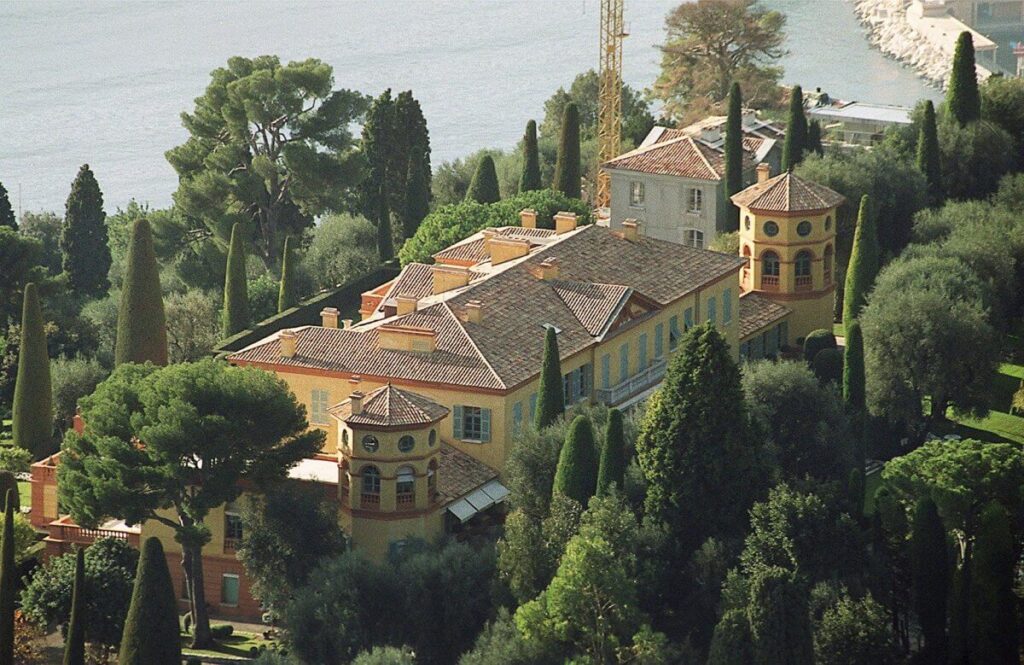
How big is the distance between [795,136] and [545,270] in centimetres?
1947

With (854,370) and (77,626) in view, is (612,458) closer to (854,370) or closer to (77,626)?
(854,370)

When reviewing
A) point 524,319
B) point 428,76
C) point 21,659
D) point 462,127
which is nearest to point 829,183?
point 524,319

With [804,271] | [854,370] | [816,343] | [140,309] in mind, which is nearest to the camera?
[854,370]

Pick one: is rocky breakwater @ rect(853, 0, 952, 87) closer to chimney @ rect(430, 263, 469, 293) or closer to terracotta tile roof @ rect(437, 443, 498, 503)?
chimney @ rect(430, 263, 469, 293)

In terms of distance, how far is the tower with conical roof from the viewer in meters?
72.4

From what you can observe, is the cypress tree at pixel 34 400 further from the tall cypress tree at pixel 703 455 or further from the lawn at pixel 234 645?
the tall cypress tree at pixel 703 455

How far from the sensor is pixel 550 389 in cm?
5872

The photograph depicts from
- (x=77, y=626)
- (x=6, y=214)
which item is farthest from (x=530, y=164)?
(x=77, y=626)

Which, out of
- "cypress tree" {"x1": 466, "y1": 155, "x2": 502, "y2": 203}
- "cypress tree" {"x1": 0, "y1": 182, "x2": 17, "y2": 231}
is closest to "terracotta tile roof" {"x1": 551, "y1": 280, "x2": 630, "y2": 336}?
"cypress tree" {"x1": 466, "y1": 155, "x2": 502, "y2": 203}

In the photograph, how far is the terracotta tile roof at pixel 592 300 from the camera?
63.3 meters

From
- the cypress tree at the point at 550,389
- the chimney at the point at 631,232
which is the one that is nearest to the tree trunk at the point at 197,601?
the cypress tree at the point at 550,389

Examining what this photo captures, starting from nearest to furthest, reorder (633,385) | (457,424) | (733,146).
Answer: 1. (457,424)
2. (633,385)
3. (733,146)

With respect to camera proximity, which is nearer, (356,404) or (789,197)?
(356,404)

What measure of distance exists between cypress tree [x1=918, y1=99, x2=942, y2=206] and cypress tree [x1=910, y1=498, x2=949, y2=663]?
99.1ft
